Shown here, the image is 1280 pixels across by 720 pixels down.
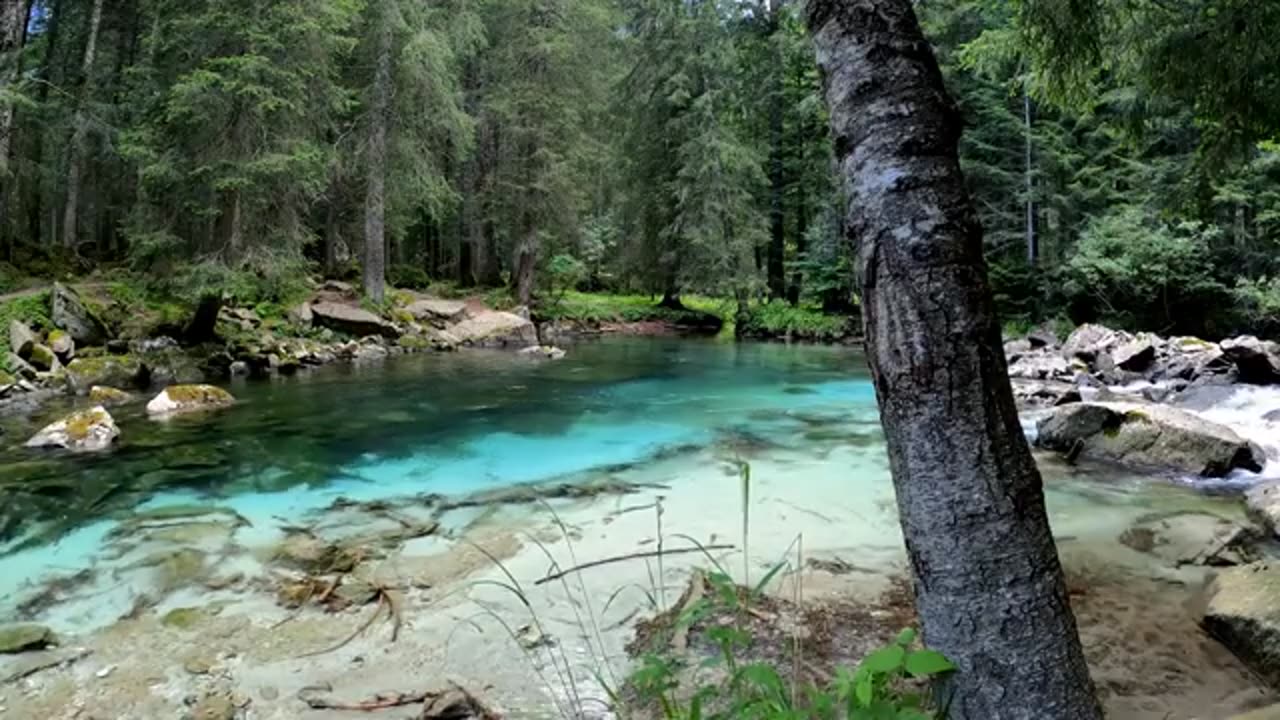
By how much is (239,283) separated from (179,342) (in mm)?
2276

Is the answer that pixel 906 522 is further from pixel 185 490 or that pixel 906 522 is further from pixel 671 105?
pixel 671 105

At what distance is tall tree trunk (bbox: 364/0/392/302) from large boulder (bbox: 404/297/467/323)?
57.3 inches

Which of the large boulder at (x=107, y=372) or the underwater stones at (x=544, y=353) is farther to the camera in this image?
the underwater stones at (x=544, y=353)

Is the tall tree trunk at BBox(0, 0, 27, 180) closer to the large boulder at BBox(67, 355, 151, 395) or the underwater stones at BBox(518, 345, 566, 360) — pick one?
the large boulder at BBox(67, 355, 151, 395)

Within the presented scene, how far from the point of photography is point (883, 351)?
204 cm

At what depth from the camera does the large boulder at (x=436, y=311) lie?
2175 cm

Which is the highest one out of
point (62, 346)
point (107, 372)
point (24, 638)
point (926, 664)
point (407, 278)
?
point (407, 278)

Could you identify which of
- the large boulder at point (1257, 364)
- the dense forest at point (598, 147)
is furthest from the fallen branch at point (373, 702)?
the large boulder at point (1257, 364)

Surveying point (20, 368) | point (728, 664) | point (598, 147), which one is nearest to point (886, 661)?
point (728, 664)

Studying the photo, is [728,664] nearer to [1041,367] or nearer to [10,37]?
[10,37]

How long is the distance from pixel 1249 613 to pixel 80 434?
32.0ft

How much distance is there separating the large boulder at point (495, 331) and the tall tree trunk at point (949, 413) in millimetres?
19596

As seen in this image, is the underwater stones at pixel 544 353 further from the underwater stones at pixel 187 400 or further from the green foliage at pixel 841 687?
the green foliage at pixel 841 687

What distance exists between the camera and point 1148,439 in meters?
7.59
